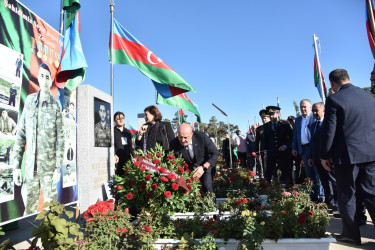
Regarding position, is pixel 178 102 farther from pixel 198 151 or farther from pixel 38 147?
pixel 38 147

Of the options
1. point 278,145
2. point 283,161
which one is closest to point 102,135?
point 278,145

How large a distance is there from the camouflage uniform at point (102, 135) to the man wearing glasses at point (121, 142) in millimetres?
1378

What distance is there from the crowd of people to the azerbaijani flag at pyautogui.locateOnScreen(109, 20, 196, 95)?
2.20ft

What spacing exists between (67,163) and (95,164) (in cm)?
142

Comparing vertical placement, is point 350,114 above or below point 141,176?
above

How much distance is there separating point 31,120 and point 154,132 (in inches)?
82.2

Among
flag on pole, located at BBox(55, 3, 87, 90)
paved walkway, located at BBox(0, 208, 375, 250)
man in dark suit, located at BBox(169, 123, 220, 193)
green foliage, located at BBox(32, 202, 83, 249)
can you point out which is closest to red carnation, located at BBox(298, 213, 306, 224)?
paved walkway, located at BBox(0, 208, 375, 250)

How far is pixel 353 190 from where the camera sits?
323 cm

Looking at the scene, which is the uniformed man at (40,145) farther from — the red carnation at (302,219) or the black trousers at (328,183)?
the black trousers at (328,183)

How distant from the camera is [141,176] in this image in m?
3.62

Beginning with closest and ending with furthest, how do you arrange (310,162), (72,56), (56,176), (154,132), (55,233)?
1. (55,233)
2. (56,176)
3. (72,56)
4. (154,132)
5. (310,162)

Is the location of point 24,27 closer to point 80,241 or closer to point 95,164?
point 95,164

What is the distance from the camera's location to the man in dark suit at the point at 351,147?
3168mm

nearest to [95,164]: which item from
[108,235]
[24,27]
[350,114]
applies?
[108,235]
